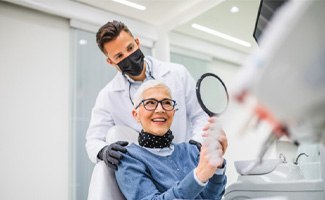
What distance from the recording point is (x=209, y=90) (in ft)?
3.89

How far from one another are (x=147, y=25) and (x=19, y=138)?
5.76 feet

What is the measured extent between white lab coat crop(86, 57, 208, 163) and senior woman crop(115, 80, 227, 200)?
27cm

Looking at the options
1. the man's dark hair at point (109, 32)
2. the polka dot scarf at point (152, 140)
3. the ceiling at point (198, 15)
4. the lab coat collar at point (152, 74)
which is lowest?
the polka dot scarf at point (152, 140)

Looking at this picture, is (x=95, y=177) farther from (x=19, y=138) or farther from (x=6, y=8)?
(x=6, y=8)

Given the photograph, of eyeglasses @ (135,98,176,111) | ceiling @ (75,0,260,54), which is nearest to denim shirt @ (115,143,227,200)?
eyeglasses @ (135,98,176,111)

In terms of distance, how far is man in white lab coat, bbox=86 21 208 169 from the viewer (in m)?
1.66

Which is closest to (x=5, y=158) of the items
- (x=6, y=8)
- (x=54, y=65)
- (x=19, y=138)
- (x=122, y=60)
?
(x=19, y=138)

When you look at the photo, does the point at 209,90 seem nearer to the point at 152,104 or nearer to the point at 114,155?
the point at 152,104

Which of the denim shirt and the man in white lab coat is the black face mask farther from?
the denim shirt

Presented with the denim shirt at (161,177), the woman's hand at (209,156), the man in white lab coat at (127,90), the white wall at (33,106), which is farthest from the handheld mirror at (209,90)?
the white wall at (33,106)

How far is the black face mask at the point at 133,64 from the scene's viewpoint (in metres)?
1.71

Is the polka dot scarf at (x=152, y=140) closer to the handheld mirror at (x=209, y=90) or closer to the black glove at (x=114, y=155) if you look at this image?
the black glove at (x=114, y=155)

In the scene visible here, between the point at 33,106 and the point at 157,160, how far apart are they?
6.30ft

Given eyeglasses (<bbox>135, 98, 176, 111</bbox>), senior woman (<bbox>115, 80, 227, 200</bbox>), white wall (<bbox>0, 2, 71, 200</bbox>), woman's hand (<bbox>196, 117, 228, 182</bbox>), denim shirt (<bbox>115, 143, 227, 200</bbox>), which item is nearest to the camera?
woman's hand (<bbox>196, 117, 228, 182</bbox>)
